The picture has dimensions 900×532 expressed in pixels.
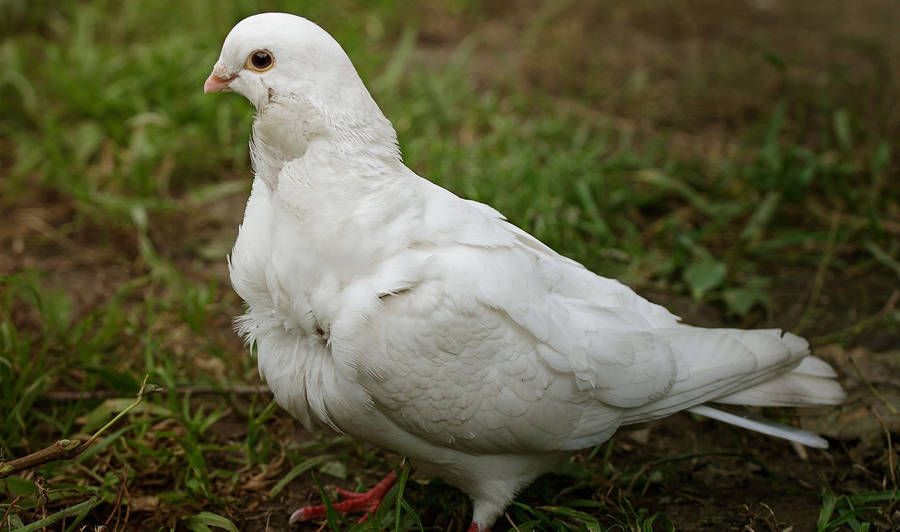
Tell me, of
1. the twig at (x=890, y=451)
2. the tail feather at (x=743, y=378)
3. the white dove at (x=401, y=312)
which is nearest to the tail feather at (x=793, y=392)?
the tail feather at (x=743, y=378)

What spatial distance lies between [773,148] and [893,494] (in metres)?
2.47

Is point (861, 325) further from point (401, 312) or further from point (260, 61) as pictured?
point (260, 61)

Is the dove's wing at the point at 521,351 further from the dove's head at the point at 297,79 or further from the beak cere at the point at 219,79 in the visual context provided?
the beak cere at the point at 219,79

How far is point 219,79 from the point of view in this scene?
2.43m

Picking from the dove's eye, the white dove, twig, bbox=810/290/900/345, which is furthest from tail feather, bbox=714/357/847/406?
the dove's eye

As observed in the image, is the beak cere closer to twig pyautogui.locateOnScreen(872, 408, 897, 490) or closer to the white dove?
the white dove

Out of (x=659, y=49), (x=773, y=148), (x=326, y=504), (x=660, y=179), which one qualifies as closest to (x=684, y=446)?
(x=326, y=504)

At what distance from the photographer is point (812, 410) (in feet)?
10.9

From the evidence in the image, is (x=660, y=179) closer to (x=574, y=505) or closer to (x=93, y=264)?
(x=574, y=505)

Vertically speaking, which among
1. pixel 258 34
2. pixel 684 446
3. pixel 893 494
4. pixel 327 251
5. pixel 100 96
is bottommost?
pixel 684 446

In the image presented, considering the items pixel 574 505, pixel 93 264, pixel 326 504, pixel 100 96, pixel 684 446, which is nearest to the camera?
pixel 326 504

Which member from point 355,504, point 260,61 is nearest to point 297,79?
point 260,61

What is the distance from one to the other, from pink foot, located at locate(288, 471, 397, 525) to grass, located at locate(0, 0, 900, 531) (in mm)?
72

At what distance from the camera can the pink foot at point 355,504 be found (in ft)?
9.34
